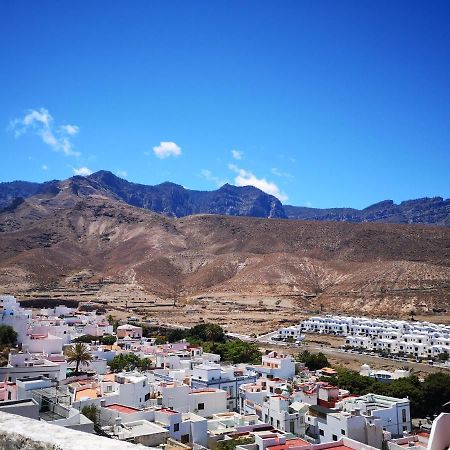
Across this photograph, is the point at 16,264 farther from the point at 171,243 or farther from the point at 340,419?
the point at 340,419

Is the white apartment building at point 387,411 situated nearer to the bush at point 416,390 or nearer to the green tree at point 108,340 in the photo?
the bush at point 416,390

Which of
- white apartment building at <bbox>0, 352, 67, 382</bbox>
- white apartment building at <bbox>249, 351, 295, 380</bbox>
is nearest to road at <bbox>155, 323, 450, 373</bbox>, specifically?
white apartment building at <bbox>249, 351, 295, 380</bbox>

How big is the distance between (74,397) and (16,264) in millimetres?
99309

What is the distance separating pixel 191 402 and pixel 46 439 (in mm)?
22919

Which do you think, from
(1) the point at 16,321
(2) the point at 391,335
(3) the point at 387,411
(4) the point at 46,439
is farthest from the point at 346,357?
(4) the point at 46,439

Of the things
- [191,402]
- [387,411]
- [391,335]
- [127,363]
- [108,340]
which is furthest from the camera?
[391,335]

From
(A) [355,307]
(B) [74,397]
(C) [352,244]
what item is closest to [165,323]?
(A) [355,307]

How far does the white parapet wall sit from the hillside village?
939cm

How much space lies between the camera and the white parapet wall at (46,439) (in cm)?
323

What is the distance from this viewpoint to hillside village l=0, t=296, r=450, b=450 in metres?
18.8

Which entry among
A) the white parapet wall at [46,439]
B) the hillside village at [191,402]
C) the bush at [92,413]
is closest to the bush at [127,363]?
the hillside village at [191,402]

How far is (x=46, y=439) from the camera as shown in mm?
3373

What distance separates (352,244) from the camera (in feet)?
424

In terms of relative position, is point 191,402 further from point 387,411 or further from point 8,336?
point 8,336
